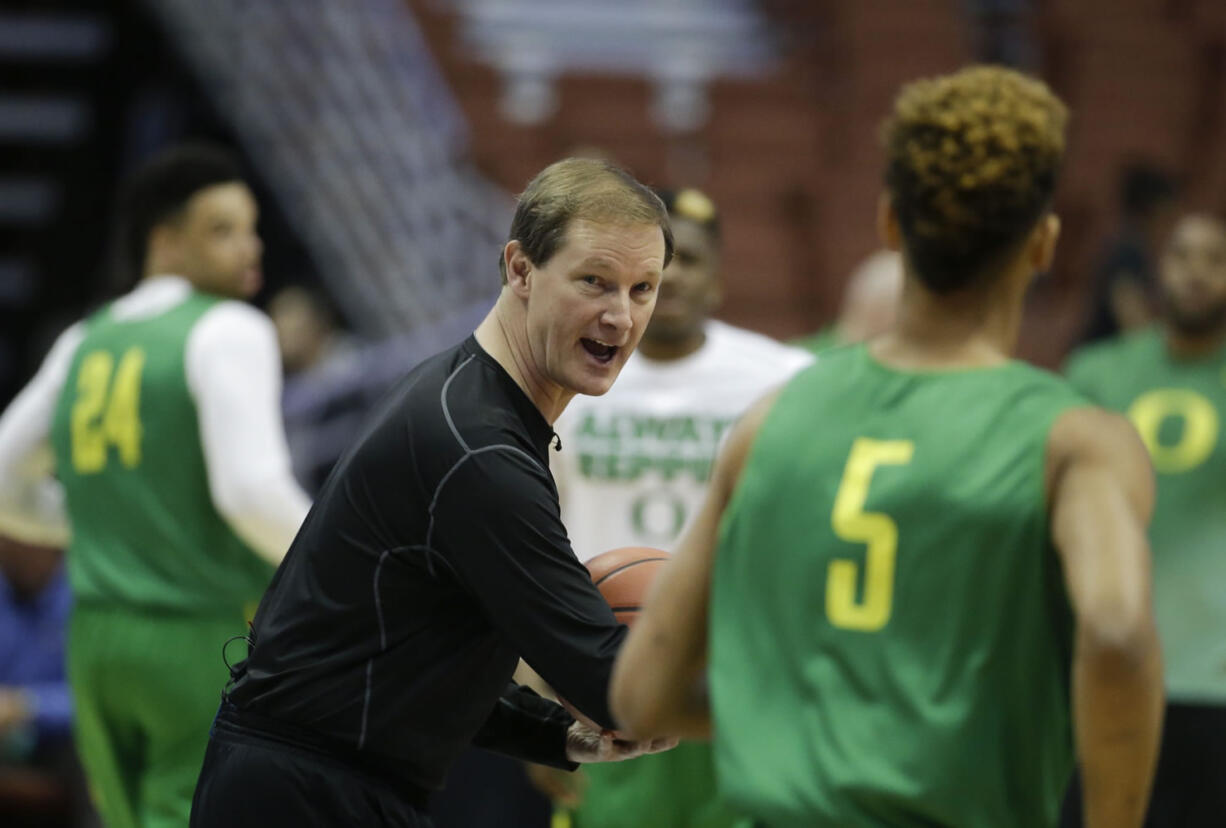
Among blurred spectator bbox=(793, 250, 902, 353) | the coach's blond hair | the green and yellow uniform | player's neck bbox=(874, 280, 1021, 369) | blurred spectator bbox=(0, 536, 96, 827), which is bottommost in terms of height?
blurred spectator bbox=(0, 536, 96, 827)

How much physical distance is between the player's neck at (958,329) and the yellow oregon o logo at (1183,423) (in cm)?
383

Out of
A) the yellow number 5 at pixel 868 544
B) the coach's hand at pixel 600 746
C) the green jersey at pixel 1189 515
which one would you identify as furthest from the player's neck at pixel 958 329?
the green jersey at pixel 1189 515

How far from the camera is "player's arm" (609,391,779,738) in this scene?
233cm

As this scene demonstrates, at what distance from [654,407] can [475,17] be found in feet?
24.5

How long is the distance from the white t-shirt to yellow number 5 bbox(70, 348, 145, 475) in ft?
3.70

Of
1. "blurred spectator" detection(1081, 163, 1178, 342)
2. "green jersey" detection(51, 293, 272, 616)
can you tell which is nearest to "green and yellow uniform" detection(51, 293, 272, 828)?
"green jersey" detection(51, 293, 272, 616)

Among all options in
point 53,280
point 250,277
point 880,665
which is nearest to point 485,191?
point 53,280

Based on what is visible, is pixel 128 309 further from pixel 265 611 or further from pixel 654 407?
pixel 265 611

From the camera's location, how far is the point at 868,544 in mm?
2213

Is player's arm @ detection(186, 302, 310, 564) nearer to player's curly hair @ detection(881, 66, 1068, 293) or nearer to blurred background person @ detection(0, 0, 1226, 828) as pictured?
player's curly hair @ detection(881, 66, 1068, 293)

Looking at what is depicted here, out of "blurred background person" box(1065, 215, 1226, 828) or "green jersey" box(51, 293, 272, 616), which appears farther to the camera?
"blurred background person" box(1065, 215, 1226, 828)

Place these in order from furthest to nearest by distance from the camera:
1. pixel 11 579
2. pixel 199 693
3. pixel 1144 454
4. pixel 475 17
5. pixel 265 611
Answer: pixel 475 17, pixel 11 579, pixel 199 693, pixel 265 611, pixel 1144 454

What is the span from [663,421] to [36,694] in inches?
122

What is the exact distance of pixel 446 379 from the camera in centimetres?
274
